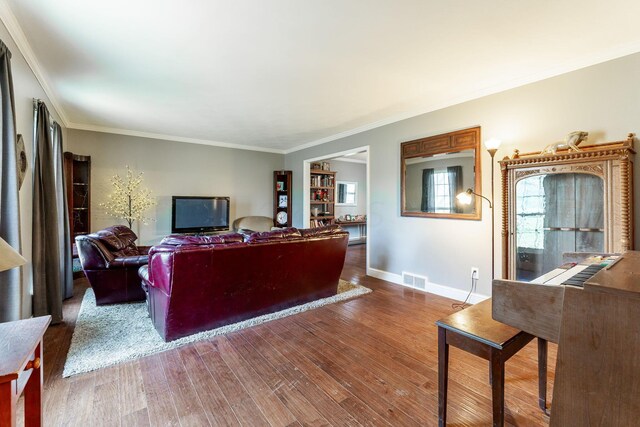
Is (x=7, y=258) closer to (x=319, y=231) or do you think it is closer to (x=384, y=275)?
(x=319, y=231)

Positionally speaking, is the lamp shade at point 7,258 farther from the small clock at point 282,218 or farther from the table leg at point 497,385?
the small clock at point 282,218

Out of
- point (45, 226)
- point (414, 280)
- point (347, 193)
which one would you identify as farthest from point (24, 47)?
point (347, 193)

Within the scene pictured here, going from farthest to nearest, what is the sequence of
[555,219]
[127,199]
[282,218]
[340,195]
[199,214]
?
[340,195] → [282,218] → [199,214] → [127,199] → [555,219]

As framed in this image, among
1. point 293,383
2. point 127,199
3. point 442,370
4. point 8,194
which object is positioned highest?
point 127,199

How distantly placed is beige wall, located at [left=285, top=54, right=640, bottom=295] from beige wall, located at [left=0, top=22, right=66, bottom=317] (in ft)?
13.1

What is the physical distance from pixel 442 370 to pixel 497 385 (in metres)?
0.24

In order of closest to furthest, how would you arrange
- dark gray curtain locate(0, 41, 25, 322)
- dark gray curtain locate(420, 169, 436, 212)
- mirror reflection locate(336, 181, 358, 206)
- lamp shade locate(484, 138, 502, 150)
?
dark gray curtain locate(0, 41, 25, 322) < lamp shade locate(484, 138, 502, 150) < dark gray curtain locate(420, 169, 436, 212) < mirror reflection locate(336, 181, 358, 206)

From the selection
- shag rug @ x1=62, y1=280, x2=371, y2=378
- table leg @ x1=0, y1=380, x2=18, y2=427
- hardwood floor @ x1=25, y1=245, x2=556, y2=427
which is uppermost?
table leg @ x1=0, y1=380, x2=18, y2=427

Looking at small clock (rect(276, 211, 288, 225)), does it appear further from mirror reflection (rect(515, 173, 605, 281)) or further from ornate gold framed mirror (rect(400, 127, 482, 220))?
mirror reflection (rect(515, 173, 605, 281))

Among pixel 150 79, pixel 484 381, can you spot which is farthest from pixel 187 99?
pixel 484 381

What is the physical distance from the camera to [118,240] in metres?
3.50

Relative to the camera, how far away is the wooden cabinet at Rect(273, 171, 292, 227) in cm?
650

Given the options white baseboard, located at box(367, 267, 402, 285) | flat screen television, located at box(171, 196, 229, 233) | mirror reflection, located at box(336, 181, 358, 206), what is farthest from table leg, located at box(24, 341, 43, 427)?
mirror reflection, located at box(336, 181, 358, 206)

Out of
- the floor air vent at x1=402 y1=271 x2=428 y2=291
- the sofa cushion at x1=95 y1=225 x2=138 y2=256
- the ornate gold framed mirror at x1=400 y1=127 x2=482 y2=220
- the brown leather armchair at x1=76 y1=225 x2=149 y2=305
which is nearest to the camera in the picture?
the brown leather armchair at x1=76 y1=225 x2=149 y2=305
